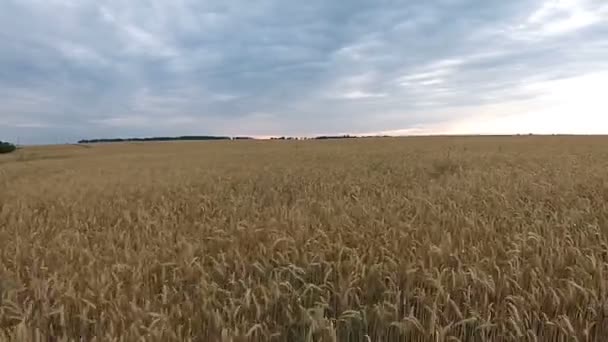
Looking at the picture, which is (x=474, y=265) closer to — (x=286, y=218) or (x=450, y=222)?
(x=450, y=222)

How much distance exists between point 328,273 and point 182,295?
1068mm

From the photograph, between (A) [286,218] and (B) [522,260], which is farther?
(A) [286,218]

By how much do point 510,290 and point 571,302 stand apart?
0.35 metres

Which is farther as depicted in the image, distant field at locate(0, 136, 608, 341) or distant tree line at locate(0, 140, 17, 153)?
distant tree line at locate(0, 140, 17, 153)

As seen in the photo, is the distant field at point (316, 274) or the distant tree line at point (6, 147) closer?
the distant field at point (316, 274)

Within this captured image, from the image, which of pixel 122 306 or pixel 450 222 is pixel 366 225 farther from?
pixel 122 306

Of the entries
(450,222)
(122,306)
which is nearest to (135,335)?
(122,306)

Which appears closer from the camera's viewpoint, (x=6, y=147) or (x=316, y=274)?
(x=316, y=274)

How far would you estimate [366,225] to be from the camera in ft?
14.1

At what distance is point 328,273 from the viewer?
291 cm

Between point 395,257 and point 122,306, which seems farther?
point 395,257

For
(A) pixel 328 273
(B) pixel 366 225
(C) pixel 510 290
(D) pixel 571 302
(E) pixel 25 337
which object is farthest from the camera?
(B) pixel 366 225

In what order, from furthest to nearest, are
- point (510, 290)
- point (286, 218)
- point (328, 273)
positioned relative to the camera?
point (286, 218) → point (328, 273) → point (510, 290)

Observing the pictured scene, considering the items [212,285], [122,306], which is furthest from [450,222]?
[122,306]
